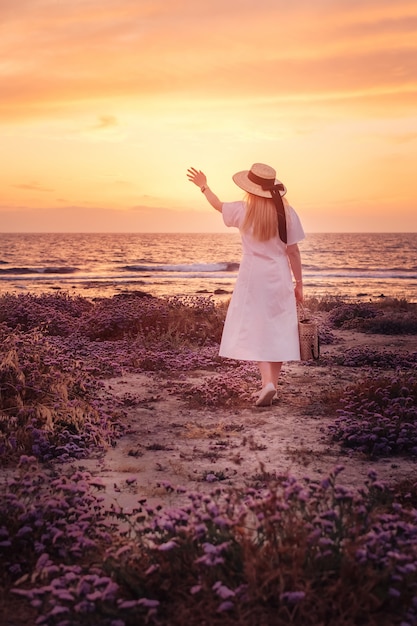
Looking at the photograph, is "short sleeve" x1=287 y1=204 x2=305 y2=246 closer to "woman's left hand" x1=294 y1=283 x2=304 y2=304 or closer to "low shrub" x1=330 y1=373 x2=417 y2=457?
"woman's left hand" x1=294 y1=283 x2=304 y2=304

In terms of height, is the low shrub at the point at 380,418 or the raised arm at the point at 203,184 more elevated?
the raised arm at the point at 203,184

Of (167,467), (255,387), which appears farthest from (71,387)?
(255,387)

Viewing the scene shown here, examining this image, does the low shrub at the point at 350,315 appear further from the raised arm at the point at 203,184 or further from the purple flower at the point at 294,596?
the purple flower at the point at 294,596

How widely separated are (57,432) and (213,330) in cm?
782

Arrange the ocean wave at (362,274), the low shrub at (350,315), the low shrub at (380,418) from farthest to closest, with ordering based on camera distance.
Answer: the ocean wave at (362,274), the low shrub at (350,315), the low shrub at (380,418)

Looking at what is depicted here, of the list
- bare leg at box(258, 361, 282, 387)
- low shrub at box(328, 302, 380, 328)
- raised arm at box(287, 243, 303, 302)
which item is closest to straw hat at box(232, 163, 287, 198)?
raised arm at box(287, 243, 303, 302)

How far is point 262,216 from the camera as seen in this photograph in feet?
28.8

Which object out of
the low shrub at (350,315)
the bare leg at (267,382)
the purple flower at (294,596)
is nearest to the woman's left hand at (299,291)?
the bare leg at (267,382)

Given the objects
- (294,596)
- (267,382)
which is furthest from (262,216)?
(294,596)

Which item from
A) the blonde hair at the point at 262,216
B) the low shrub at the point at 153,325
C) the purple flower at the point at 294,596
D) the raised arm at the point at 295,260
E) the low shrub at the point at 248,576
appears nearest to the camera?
the purple flower at the point at 294,596

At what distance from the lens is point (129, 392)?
10.1m

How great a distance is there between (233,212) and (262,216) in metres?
0.39

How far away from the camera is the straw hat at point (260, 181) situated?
8.64m

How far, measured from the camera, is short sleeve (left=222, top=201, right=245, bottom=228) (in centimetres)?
889
